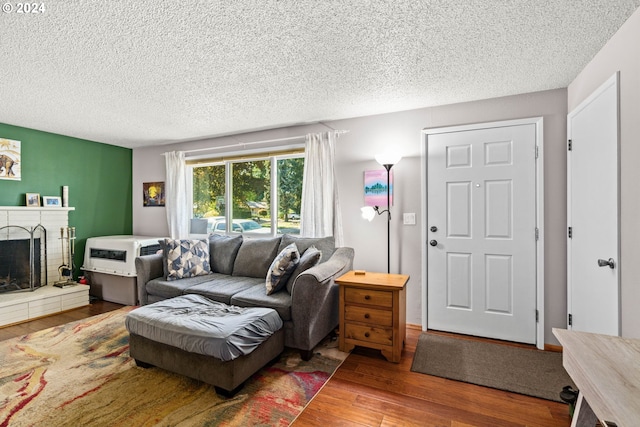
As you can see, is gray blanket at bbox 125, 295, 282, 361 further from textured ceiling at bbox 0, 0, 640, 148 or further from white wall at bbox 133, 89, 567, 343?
textured ceiling at bbox 0, 0, 640, 148

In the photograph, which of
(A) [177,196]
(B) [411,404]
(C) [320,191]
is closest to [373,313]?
(B) [411,404]

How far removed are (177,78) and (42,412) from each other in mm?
2360

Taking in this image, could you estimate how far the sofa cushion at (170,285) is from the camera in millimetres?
3031

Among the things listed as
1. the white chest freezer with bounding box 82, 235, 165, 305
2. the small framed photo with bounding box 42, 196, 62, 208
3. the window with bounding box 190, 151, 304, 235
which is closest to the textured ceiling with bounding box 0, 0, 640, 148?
the window with bounding box 190, 151, 304, 235

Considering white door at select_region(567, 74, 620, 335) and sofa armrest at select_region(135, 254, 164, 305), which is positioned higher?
white door at select_region(567, 74, 620, 335)

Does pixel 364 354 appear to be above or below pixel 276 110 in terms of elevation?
below

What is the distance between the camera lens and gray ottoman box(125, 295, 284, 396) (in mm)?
1910

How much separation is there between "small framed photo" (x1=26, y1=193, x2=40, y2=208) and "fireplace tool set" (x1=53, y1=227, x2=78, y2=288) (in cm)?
40

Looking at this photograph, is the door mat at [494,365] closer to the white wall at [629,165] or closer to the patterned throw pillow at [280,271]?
the white wall at [629,165]

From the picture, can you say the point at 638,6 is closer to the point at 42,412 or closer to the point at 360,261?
the point at 360,261

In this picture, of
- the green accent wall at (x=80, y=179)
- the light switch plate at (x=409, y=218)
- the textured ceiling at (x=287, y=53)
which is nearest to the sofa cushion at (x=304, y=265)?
the light switch plate at (x=409, y=218)

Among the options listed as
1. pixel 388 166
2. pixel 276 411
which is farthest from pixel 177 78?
pixel 276 411

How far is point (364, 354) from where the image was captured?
2572 mm

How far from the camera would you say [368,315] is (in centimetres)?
249
